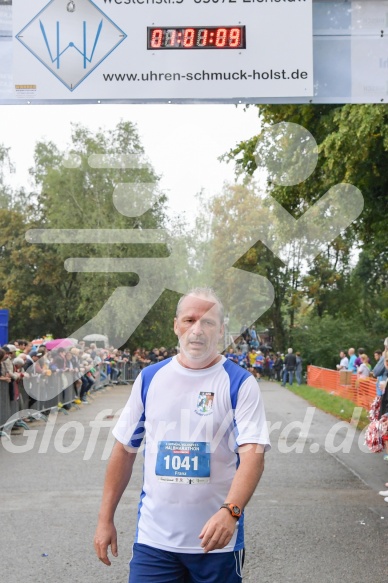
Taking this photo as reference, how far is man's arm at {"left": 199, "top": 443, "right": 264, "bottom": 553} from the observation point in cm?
330

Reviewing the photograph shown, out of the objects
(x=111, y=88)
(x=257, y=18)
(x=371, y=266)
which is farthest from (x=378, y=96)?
(x=371, y=266)

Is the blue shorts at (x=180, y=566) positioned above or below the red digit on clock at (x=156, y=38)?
below

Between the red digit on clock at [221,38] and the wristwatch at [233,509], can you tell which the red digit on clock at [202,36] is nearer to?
the red digit on clock at [221,38]

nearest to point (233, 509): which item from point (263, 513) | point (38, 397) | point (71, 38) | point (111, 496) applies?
point (111, 496)

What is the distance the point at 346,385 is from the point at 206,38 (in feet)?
62.3

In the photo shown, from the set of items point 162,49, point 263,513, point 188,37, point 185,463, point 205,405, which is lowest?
point 263,513

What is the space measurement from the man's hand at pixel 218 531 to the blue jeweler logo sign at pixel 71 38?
6.13 metres

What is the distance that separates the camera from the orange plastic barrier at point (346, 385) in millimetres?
20391

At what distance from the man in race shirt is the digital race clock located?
5.29 meters

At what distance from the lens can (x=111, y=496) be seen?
3.68m

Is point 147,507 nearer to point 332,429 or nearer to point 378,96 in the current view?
point 378,96

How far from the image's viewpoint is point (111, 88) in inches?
340

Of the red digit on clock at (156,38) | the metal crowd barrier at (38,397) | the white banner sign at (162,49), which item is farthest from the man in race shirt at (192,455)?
the metal crowd barrier at (38,397)

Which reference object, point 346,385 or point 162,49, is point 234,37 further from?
point 346,385
